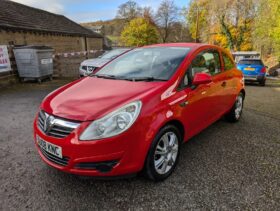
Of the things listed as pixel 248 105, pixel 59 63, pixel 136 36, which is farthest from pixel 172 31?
pixel 248 105

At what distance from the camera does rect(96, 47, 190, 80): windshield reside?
3.19 meters

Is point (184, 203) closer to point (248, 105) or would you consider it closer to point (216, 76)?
point (216, 76)

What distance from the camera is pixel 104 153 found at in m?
2.28

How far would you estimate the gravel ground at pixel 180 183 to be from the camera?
2.45 meters

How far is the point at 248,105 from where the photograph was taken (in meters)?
6.86

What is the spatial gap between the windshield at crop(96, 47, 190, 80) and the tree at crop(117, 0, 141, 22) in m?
46.4

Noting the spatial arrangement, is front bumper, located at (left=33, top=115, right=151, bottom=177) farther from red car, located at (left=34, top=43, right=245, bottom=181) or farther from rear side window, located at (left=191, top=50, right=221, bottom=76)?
rear side window, located at (left=191, top=50, right=221, bottom=76)

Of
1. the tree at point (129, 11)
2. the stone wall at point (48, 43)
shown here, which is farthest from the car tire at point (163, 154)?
the tree at point (129, 11)

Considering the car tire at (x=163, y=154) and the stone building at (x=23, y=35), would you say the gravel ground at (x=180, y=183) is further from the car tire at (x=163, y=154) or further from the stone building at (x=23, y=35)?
the stone building at (x=23, y=35)

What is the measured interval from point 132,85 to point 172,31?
163ft

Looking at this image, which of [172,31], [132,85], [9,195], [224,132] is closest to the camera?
[9,195]

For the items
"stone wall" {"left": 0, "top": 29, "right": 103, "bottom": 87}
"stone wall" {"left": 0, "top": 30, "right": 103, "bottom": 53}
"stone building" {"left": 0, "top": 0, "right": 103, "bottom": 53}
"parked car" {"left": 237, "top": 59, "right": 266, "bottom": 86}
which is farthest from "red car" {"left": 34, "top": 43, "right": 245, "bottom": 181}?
"parked car" {"left": 237, "top": 59, "right": 266, "bottom": 86}

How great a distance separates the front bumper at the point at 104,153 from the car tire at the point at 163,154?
0.18 metres

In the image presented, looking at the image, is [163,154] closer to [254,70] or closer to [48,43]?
[254,70]
